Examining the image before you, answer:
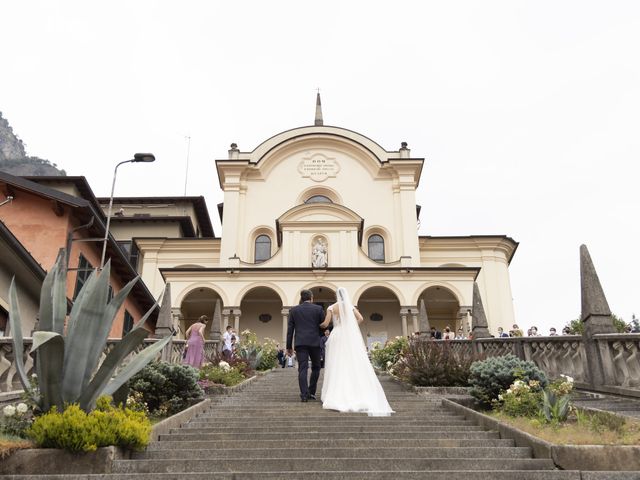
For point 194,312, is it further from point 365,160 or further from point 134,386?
point 134,386

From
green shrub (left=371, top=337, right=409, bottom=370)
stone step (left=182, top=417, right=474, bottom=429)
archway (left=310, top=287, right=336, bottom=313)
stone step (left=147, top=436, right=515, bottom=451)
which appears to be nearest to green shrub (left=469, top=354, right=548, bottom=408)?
stone step (left=182, top=417, right=474, bottom=429)

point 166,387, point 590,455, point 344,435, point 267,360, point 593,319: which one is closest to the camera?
point 590,455

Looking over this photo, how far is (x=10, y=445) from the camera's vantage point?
4.46 m

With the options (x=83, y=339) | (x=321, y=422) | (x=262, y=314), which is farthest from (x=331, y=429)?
(x=262, y=314)

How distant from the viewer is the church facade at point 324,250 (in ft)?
96.6

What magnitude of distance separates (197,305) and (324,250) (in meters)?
9.52

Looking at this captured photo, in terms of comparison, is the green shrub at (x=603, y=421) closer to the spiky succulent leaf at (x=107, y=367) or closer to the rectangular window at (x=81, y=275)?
the spiky succulent leaf at (x=107, y=367)

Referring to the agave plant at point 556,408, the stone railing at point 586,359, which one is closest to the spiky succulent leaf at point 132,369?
the agave plant at point 556,408

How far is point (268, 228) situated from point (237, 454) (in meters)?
31.2

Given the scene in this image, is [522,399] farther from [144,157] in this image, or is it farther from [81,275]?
[81,275]

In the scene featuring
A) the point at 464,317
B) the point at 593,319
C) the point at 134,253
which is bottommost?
the point at 593,319

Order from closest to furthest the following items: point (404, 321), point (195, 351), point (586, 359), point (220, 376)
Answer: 1. point (586, 359)
2. point (220, 376)
3. point (195, 351)
4. point (404, 321)

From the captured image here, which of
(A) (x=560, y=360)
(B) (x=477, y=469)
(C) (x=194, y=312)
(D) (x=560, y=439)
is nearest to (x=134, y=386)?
(B) (x=477, y=469)

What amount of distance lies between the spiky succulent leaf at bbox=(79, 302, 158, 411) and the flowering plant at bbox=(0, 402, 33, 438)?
1.64ft
